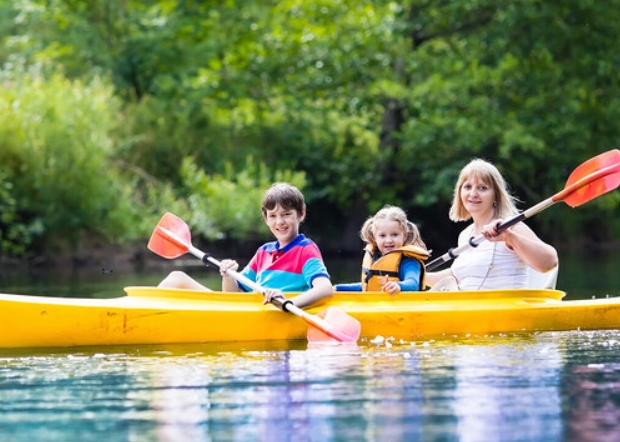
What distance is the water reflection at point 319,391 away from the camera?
16.3 ft

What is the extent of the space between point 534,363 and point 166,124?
1597 cm

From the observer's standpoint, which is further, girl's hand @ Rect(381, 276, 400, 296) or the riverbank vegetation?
the riverbank vegetation

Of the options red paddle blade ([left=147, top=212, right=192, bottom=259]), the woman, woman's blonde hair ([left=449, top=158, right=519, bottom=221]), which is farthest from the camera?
red paddle blade ([left=147, top=212, right=192, bottom=259])

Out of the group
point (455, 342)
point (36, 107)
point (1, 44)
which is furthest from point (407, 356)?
point (1, 44)

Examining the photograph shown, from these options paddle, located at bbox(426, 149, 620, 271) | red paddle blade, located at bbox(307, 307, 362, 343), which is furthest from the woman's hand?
red paddle blade, located at bbox(307, 307, 362, 343)

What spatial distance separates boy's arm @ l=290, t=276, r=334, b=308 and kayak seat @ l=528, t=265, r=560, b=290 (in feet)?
4.86

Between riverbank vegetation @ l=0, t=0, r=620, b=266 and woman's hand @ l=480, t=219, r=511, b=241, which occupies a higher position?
riverbank vegetation @ l=0, t=0, r=620, b=266

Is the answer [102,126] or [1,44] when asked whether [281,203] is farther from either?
[1,44]

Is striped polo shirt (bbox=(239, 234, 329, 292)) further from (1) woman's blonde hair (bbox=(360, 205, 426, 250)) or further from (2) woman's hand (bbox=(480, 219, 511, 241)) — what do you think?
(2) woman's hand (bbox=(480, 219, 511, 241))

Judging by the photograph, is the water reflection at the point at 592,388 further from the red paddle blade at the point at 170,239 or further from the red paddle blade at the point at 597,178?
the red paddle blade at the point at 170,239

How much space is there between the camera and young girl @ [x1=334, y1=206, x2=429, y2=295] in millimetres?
7965

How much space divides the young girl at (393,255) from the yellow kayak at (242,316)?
0.44ft

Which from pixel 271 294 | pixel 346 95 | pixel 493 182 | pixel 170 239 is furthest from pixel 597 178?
pixel 346 95

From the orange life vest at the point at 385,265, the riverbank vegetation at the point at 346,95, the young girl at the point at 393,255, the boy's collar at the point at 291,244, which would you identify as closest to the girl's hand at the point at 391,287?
the young girl at the point at 393,255
